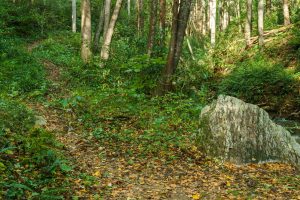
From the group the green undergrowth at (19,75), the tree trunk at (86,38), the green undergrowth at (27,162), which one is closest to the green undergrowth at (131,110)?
the green undergrowth at (19,75)

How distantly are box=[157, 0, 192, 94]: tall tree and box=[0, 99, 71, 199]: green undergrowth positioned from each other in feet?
14.6

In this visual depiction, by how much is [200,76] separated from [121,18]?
27632 millimetres

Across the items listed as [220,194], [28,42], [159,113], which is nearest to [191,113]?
[159,113]

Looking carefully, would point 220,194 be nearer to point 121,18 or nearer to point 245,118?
point 245,118

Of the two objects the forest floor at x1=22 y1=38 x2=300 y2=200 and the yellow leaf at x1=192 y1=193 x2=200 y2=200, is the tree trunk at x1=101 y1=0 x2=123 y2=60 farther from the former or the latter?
the yellow leaf at x1=192 y1=193 x2=200 y2=200

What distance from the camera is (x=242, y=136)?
7043 mm

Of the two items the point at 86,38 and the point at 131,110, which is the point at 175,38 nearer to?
the point at 131,110

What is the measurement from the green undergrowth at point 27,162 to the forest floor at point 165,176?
0.32 meters

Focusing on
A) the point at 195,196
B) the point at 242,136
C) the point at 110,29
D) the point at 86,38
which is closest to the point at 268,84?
the point at 242,136

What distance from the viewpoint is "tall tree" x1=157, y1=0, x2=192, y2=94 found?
9.73 meters

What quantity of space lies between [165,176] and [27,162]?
248 cm

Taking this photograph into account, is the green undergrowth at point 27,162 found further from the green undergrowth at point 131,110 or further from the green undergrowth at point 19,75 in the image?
the green undergrowth at point 19,75

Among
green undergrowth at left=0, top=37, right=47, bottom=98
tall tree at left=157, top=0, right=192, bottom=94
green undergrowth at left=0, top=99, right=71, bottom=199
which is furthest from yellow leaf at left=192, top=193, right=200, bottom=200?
green undergrowth at left=0, top=37, right=47, bottom=98

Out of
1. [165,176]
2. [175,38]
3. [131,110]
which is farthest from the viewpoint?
[175,38]
